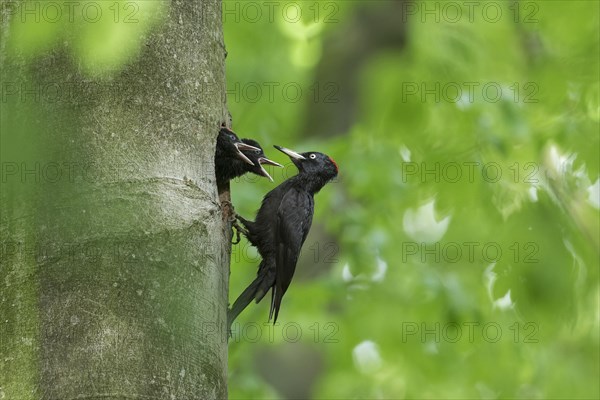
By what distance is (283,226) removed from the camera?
5352 mm

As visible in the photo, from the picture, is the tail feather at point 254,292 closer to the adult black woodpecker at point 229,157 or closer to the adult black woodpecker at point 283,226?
the adult black woodpecker at point 283,226

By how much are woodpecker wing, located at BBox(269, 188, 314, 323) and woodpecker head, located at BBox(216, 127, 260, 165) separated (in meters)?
0.63

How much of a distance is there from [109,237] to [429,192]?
4155 millimetres

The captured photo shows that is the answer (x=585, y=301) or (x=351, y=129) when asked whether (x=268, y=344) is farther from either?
(x=585, y=301)

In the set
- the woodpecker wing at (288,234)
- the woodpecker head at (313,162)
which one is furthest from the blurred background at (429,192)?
the woodpecker wing at (288,234)

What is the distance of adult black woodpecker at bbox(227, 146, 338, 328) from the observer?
497cm

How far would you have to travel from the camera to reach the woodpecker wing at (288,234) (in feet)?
16.4

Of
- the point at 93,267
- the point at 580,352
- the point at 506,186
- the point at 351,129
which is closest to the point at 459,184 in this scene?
the point at 506,186

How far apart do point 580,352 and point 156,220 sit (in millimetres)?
5617

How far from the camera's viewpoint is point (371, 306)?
7.59 metres

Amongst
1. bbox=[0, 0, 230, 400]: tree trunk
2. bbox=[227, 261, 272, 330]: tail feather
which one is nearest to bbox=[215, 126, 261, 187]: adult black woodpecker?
bbox=[227, 261, 272, 330]: tail feather

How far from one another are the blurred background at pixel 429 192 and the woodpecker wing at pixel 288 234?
28.4 inches

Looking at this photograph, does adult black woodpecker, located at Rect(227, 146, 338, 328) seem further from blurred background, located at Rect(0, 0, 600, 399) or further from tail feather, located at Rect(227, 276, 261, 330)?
blurred background, located at Rect(0, 0, 600, 399)

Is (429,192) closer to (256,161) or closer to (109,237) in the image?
(256,161)
